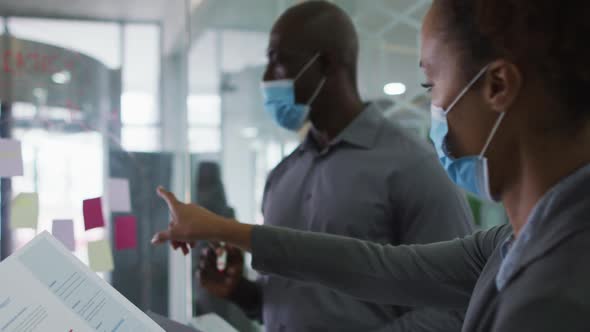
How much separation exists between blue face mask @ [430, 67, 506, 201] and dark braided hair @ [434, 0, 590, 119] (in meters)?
0.05

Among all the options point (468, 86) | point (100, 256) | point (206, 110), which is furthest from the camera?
point (206, 110)

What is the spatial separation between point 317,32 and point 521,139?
37.9 inches

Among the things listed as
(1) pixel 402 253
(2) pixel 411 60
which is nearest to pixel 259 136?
(2) pixel 411 60

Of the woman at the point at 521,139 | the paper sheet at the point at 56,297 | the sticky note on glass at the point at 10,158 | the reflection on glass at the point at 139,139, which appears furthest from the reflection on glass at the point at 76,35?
the woman at the point at 521,139

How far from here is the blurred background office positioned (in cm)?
121

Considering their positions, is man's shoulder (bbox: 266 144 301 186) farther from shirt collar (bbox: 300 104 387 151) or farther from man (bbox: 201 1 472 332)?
shirt collar (bbox: 300 104 387 151)

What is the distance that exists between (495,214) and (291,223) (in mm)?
1372

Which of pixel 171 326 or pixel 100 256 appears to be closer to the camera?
pixel 171 326

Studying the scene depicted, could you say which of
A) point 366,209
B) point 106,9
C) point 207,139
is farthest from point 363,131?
point 207,139

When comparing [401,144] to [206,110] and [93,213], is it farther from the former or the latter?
[206,110]

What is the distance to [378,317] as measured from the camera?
1177 mm

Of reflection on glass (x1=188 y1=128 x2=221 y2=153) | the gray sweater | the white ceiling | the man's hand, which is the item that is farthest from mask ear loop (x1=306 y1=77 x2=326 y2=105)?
reflection on glass (x1=188 y1=128 x2=221 y2=153)

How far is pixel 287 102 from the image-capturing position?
4.80 feet

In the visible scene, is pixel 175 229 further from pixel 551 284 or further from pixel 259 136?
pixel 259 136
